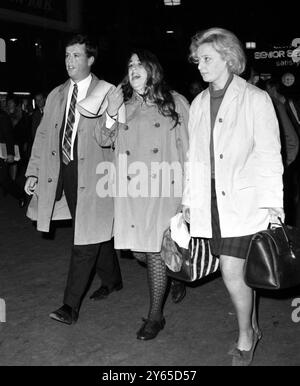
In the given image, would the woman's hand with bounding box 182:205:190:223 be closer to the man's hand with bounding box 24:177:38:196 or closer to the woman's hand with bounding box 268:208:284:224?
the woman's hand with bounding box 268:208:284:224

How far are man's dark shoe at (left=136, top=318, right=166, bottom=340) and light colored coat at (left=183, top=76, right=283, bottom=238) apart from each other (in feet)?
3.37

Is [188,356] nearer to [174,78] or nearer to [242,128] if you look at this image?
[242,128]

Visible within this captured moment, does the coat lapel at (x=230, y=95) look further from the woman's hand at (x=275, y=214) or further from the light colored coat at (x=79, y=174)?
the light colored coat at (x=79, y=174)

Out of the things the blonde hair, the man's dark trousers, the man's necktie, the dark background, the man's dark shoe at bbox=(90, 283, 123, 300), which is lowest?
the man's dark shoe at bbox=(90, 283, 123, 300)

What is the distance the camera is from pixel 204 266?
148 inches

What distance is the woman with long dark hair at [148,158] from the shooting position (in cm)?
394

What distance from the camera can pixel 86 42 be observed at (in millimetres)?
4289

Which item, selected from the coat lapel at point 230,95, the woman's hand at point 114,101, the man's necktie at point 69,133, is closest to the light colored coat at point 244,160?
the coat lapel at point 230,95

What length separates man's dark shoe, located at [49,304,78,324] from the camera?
14.1 feet

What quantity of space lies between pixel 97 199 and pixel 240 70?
4.83 feet

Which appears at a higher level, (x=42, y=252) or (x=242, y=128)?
(x=242, y=128)

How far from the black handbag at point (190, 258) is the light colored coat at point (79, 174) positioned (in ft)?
2.39

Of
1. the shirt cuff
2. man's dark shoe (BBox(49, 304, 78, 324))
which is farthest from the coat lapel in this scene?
man's dark shoe (BBox(49, 304, 78, 324))
